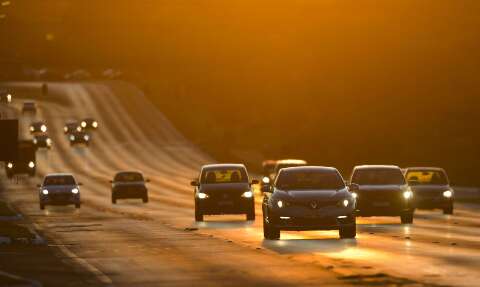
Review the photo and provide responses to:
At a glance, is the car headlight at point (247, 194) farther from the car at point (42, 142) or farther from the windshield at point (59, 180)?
the car at point (42, 142)

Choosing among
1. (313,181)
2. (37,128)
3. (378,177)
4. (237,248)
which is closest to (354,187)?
(313,181)

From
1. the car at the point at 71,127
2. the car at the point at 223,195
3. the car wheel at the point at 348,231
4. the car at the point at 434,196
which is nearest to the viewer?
the car wheel at the point at 348,231

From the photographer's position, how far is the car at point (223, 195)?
41.9 m

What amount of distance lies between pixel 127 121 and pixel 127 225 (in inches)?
4291

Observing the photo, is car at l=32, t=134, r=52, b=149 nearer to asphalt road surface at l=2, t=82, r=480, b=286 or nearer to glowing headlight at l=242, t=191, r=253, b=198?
asphalt road surface at l=2, t=82, r=480, b=286

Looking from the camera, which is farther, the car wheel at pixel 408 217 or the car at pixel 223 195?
the car at pixel 223 195

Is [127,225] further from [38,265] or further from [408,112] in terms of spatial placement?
[408,112]

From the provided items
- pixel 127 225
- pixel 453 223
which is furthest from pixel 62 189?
pixel 453 223

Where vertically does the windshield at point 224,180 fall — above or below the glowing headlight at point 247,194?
above

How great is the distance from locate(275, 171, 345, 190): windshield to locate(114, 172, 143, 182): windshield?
116 ft

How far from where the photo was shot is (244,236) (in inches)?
1324

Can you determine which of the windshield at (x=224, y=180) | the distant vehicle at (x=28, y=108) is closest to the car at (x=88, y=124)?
the distant vehicle at (x=28, y=108)

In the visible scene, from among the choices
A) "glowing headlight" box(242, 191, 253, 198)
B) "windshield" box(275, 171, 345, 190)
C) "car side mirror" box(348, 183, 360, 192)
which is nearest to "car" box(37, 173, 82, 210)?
"glowing headlight" box(242, 191, 253, 198)

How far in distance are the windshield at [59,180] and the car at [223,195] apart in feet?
64.6
